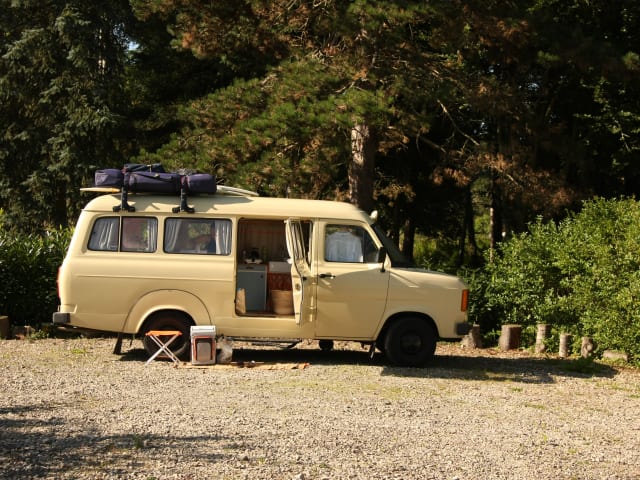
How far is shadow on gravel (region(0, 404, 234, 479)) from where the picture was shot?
6285mm

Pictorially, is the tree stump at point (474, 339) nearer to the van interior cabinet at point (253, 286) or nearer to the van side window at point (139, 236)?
the van interior cabinet at point (253, 286)

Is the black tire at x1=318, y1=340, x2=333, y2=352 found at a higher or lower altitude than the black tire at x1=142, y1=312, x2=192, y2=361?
lower

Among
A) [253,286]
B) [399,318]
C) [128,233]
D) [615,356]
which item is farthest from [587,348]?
[128,233]

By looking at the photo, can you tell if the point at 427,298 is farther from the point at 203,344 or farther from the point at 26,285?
the point at 26,285

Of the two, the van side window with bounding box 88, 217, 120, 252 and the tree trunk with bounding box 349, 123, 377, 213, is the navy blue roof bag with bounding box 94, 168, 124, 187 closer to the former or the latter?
the van side window with bounding box 88, 217, 120, 252

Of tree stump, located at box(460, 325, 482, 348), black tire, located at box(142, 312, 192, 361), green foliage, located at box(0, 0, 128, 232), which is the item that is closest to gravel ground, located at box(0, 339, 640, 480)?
black tire, located at box(142, 312, 192, 361)

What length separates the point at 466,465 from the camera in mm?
6867

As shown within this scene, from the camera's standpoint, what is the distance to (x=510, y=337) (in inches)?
579

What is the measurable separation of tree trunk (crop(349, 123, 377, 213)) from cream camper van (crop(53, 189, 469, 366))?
6.24 metres

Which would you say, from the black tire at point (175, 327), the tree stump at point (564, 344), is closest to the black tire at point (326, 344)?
the black tire at point (175, 327)

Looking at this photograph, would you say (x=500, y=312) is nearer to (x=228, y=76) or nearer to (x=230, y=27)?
(x=230, y=27)

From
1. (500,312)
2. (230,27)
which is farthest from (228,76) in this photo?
(500,312)

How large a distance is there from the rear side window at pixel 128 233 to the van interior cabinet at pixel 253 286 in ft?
4.47

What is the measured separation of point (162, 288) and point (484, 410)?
4.64 m
